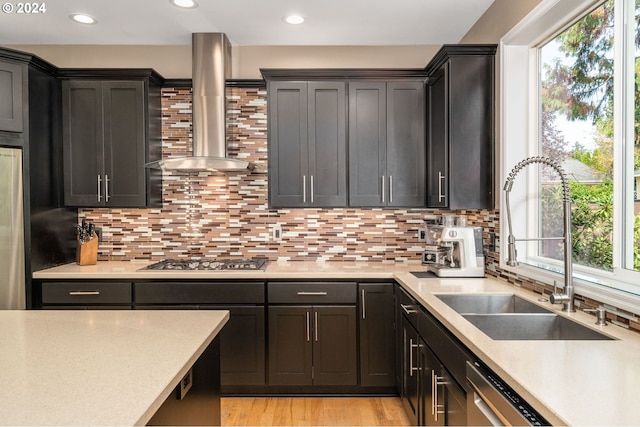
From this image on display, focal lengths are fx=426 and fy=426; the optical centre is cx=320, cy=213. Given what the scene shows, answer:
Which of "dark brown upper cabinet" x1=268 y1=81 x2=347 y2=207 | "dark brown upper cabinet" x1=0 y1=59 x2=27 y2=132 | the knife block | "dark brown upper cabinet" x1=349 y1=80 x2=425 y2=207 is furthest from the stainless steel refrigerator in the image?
"dark brown upper cabinet" x1=349 y1=80 x2=425 y2=207

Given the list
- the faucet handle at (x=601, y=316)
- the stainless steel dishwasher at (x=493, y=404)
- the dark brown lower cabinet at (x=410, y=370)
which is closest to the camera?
the stainless steel dishwasher at (x=493, y=404)

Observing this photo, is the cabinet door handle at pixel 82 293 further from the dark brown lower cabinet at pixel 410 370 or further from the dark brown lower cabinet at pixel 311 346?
the dark brown lower cabinet at pixel 410 370

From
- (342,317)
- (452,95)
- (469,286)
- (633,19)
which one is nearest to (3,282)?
(342,317)

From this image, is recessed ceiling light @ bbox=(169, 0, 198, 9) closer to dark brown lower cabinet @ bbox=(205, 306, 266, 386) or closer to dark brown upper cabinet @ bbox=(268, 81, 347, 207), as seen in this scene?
dark brown upper cabinet @ bbox=(268, 81, 347, 207)

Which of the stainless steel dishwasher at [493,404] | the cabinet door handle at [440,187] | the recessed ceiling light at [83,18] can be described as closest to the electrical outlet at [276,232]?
the cabinet door handle at [440,187]

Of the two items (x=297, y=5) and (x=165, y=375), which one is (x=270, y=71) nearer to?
(x=297, y=5)

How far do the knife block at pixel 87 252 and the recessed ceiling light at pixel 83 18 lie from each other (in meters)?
1.64

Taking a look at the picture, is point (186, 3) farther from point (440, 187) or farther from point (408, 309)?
point (408, 309)

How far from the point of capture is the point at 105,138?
3326mm

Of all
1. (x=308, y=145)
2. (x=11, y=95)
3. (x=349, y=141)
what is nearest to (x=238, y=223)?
(x=308, y=145)

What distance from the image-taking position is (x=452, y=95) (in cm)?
272

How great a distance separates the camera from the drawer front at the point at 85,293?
305 centimetres

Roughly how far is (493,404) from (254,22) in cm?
284

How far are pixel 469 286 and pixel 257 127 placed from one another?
6.99 ft
